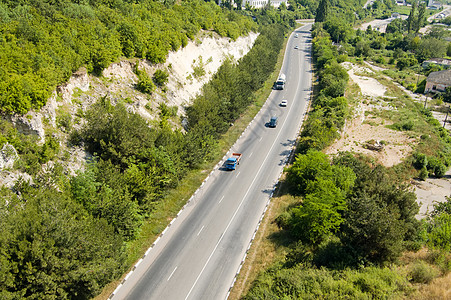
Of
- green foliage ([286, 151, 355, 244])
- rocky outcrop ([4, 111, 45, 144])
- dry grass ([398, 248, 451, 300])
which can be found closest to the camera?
dry grass ([398, 248, 451, 300])

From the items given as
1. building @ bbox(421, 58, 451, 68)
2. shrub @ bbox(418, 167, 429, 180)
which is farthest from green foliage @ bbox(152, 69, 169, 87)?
A: building @ bbox(421, 58, 451, 68)

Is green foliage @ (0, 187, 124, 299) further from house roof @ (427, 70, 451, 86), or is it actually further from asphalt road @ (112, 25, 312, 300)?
house roof @ (427, 70, 451, 86)

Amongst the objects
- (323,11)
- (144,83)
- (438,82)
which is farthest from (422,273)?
(323,11)

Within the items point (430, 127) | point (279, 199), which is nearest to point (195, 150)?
point (279, 199)

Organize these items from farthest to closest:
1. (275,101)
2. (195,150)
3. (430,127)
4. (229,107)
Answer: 1. (275,101)
2. (430,127)
3. (229,107)
4. (195,150)

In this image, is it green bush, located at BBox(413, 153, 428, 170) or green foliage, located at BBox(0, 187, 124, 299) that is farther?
green bush, located at BBox(413, 153, 428, 170)

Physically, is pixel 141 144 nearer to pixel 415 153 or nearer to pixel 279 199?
pixel 279 199
